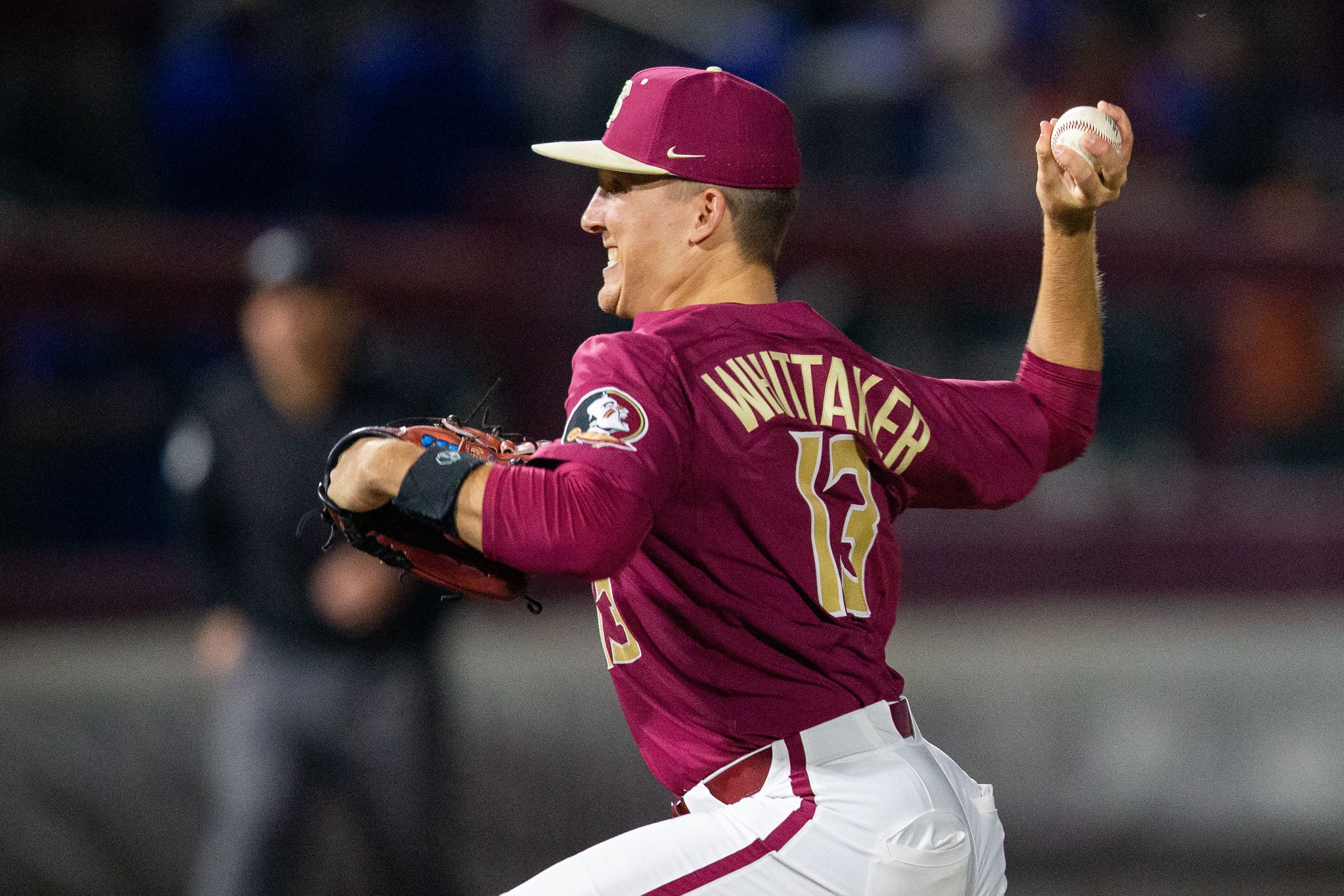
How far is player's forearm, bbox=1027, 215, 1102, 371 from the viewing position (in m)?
2.51

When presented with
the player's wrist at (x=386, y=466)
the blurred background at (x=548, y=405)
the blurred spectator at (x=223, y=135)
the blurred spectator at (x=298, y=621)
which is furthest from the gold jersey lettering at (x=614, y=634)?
the blurred spectator at (x=223, y=135)

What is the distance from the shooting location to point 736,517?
2027 mm

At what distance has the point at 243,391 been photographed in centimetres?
437

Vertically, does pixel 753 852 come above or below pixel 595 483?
below

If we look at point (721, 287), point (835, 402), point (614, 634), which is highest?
A: point (721, 287)

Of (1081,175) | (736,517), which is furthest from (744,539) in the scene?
(1081,175)

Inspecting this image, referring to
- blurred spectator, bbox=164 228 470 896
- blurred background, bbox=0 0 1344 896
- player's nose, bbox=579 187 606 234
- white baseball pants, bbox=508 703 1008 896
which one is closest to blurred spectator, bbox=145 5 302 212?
blurred background, bbox=0 0 1344 896

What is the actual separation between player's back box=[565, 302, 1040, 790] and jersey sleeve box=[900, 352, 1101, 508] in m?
0.12

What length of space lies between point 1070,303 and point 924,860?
38.5 inches

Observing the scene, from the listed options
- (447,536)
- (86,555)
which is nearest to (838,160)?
(86,555)

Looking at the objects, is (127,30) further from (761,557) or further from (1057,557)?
(761,557)

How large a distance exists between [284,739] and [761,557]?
2485mm

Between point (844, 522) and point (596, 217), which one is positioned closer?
point (844, 522)

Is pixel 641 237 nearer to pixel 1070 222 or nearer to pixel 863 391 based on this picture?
pixel 863 391
